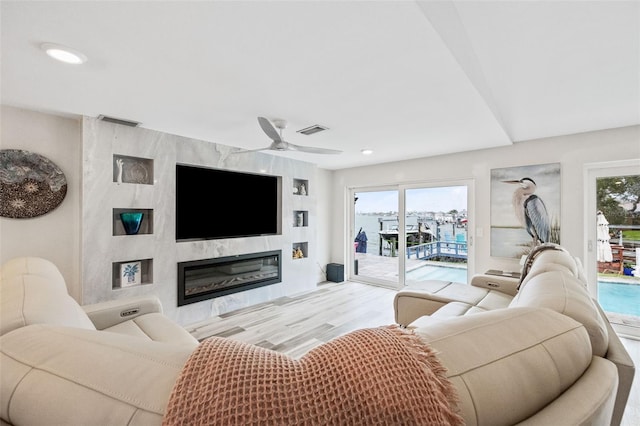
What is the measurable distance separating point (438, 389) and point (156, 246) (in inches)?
128

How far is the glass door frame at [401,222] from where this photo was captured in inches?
158

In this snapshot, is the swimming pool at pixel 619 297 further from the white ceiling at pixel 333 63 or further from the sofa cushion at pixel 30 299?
the sofa cushion at pixel 30 299

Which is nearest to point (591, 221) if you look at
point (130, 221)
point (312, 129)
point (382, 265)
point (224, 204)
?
point (382, 265)

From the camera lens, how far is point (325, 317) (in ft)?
11.5

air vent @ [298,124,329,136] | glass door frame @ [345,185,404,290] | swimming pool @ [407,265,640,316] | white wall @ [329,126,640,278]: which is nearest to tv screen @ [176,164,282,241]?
air vent @ [298,124,329,136]

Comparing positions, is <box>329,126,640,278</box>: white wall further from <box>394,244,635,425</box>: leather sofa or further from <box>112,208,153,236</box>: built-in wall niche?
<box>112,208,153,236</box>: built-in wall niche

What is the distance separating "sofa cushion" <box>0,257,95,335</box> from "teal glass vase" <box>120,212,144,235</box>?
118cm

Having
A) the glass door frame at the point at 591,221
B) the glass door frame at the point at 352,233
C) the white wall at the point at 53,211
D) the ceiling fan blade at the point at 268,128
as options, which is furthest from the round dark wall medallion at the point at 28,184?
the glass door frame at the point at 591,221

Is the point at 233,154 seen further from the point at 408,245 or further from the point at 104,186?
the point at 408,245

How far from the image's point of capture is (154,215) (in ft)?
10.0

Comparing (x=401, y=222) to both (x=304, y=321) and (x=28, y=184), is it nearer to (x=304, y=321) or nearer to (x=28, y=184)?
(x=304, y=321)

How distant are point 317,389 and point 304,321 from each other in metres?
3.03

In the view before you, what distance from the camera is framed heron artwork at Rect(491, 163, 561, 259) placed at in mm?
3363

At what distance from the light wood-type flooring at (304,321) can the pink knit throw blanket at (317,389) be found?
2.23m
